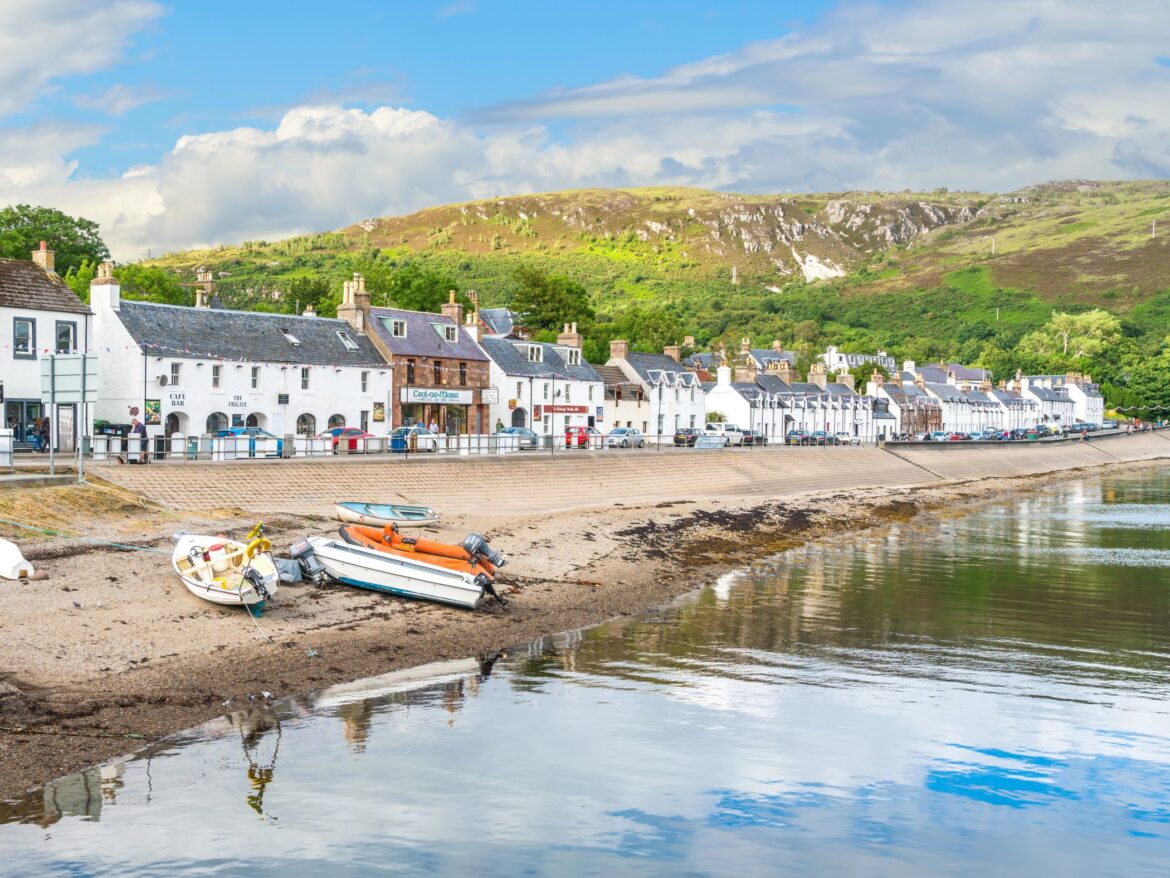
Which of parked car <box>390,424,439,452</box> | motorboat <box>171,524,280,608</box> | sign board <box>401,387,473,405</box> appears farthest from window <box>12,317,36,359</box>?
motorboat <box>171,524,280,608</box>

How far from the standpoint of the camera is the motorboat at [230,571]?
2383 cm

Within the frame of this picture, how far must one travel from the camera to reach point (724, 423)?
112062 mm

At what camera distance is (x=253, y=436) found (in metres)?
53.8

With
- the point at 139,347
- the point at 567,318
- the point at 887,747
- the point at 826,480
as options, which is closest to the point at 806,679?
the point at 887,747

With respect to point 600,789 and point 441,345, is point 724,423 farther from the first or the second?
point 600,789

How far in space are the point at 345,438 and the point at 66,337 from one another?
1277cm

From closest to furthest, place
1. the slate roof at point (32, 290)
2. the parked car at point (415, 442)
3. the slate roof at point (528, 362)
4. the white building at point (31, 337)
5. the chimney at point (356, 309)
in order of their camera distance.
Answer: the white building at point (31, 337)
the slate roof at point (32, 290)
the parked car at point (415, 442)
the chimney at point (356, 309)
the slate roof at point (528, 362)

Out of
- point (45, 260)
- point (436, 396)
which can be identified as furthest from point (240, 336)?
point (436, 396)

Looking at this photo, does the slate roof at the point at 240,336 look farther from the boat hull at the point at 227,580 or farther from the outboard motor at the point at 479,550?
the boat hull at the point at 227,580

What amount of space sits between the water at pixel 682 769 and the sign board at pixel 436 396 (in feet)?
156

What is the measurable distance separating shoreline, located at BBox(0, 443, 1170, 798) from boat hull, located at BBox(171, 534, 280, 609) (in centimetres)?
33

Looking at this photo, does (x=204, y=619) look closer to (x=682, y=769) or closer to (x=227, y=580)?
(x=227, y=580)

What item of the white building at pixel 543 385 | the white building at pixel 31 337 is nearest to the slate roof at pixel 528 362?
the white building at pixel 543 385

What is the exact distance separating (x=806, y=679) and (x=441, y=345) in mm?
57883
